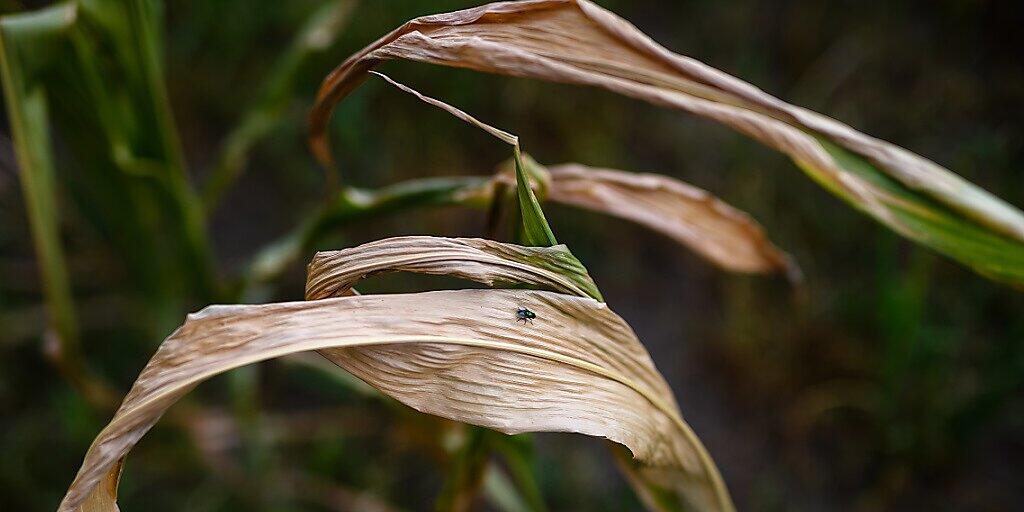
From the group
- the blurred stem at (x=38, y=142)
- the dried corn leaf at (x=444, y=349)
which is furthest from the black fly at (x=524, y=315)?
the blurred stem at (x=38, y=142)

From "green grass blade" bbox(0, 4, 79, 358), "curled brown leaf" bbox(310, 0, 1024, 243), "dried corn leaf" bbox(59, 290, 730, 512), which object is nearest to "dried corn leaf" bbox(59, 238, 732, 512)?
"dried corn leaf" bbox(59, 290, 730, 512)

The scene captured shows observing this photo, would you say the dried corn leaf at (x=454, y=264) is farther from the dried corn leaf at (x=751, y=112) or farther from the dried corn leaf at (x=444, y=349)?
the dried corn leaf at (x=751, y=112)

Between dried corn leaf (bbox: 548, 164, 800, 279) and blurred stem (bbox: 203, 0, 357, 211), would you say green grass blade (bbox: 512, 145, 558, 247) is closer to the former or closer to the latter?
dried corn leaf (bbox: 548, 164, 800, 279)

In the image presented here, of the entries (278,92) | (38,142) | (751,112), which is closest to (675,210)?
(751,112)

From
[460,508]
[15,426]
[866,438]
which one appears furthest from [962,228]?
[15,426]

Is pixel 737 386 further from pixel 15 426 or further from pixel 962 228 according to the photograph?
pixel 15 426

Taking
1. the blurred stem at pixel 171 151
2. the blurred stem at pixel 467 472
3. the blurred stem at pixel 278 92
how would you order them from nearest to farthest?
1. the blurred stem at pixel 467 472
2. the blurred stem at pixel 171 151
3. the blurred stem at pixel 278 92
